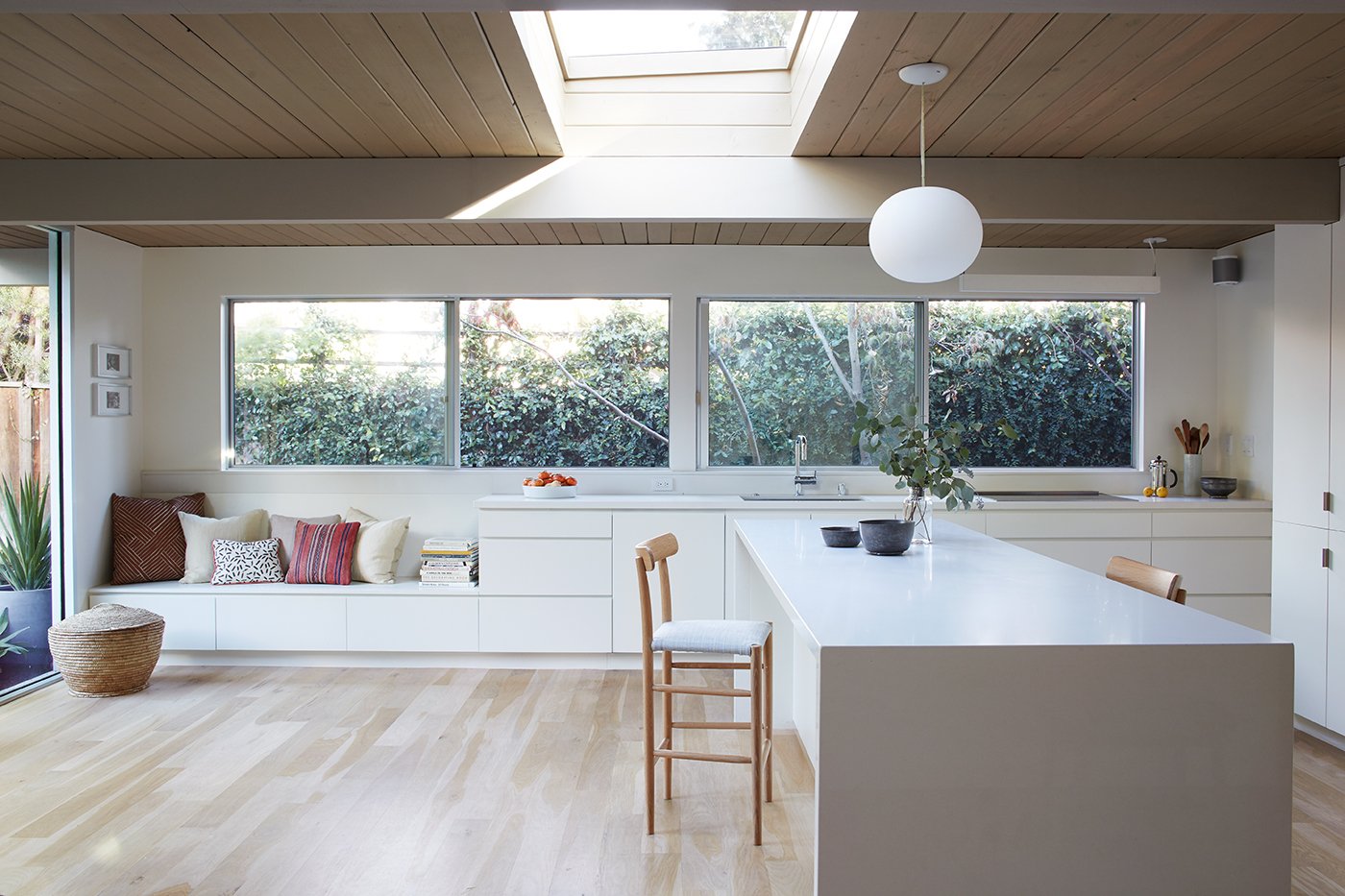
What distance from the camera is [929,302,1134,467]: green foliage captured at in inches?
217

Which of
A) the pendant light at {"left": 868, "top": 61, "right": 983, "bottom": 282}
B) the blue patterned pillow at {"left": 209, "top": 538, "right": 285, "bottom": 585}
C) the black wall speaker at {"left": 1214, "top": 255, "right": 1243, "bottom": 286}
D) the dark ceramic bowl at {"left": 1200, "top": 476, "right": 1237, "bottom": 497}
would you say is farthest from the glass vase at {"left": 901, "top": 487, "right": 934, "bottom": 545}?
the blue patterned pillow at {"left": 209, "top": 538, "right": 285, "bottom": 585}

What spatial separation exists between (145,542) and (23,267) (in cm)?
148

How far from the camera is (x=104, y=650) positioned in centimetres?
425

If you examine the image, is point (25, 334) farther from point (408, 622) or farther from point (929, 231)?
point (929, 231)

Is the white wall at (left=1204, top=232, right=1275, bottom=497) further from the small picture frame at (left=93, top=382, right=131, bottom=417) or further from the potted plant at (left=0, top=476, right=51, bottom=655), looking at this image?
the potted plant at (left=0, top=476, right=51, bottom=655)

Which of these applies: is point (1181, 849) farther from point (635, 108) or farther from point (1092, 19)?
point (635, 108)

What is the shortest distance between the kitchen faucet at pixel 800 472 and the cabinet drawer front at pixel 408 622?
6.13 feet

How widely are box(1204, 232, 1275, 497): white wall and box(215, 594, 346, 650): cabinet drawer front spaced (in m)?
4.92

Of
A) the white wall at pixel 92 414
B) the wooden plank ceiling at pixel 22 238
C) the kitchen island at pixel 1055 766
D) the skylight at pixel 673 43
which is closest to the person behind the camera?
the kitchen island at pixel 1055 766

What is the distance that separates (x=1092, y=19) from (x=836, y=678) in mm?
1897

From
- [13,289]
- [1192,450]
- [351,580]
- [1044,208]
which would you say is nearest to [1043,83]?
[1044,208]

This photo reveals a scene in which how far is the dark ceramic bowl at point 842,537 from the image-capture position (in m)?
3.20

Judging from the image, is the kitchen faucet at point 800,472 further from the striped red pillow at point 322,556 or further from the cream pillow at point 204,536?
the cream pillow at point 204,536

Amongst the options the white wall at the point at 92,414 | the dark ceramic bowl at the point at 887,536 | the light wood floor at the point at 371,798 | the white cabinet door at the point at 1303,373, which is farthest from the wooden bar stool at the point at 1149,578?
the white wall at the point at 92,414
